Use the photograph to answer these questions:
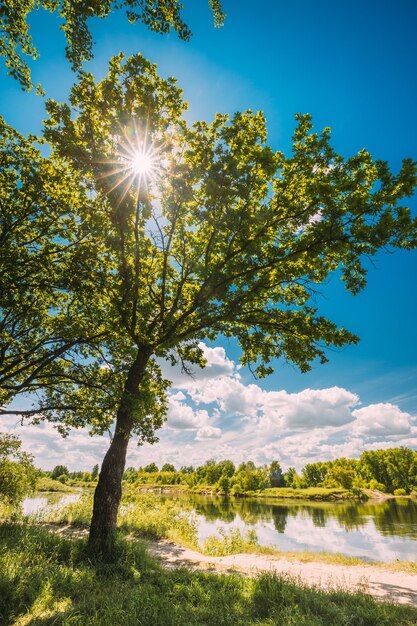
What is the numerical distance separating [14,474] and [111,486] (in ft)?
29.4

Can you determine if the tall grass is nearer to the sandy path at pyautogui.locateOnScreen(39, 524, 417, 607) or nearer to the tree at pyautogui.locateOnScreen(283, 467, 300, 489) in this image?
the sandy path at pyautogui.locateOnScreen(39, 524, 417, 607)

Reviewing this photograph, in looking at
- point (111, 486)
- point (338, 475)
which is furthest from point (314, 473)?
point (111, 486)

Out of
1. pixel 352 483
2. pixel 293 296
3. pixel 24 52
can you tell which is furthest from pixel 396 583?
pixel 352 483

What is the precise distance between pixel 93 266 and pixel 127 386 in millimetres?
4601

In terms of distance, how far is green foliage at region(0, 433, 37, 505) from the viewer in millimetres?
15852

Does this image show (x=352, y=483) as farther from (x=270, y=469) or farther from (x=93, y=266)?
(x=93, y=266)

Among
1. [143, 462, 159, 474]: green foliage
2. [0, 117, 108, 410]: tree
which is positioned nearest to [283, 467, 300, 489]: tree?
[143, 462, 159, 474]: green foliage

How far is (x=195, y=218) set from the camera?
11555 millimetres

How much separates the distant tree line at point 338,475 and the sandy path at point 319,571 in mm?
70440

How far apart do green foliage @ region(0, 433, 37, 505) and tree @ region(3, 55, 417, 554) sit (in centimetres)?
599

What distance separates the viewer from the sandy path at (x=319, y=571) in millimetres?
7990

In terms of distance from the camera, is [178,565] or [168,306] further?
[168,306]

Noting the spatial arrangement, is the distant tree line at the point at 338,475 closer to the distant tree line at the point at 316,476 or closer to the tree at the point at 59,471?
the distant tree line at the point at 316,476

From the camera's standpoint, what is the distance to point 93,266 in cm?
1196
